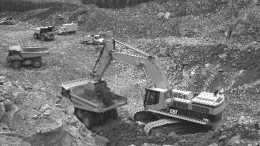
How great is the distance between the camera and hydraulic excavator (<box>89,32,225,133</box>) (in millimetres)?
12141

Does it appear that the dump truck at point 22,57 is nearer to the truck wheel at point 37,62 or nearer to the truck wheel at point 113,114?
the truck wheel at point 37,62

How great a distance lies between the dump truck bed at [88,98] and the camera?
13.6 meters

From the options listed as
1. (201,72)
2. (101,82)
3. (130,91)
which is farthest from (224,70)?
(101,82)

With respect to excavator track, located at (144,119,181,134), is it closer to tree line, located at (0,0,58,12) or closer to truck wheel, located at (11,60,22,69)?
truck wheel, located at (11,60,22,69)

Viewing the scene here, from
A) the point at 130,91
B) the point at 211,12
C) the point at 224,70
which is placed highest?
the point at 211,12

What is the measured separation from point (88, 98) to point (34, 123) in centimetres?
507

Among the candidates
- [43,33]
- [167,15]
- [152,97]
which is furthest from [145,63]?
Answer: [43,33]

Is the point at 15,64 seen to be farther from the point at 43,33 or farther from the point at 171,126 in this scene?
the point at 171,126

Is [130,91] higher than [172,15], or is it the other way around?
[172,15]

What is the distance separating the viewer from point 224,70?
1750 centimetres

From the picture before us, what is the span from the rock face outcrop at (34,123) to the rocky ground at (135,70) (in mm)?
24

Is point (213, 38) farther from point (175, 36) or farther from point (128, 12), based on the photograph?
point (128, 12)

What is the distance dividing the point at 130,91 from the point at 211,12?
10577 mm

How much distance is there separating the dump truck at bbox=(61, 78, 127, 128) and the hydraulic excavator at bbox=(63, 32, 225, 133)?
0.22 m
